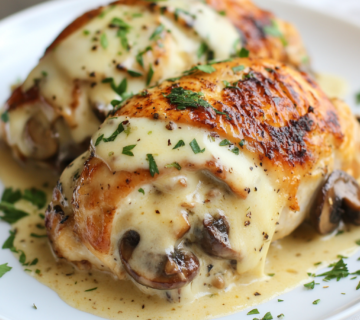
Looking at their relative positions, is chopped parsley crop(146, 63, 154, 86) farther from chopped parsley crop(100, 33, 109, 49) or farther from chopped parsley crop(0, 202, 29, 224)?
chopped parsley crop(0, 202, 29, 224)

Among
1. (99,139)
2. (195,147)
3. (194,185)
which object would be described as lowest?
(194,185)

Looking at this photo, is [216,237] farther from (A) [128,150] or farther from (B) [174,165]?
(A) [128,150]

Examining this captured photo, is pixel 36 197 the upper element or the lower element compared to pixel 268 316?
lower

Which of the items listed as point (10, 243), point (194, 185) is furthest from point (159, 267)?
point (10, 243)

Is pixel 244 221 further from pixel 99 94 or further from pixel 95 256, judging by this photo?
pixel 99 94

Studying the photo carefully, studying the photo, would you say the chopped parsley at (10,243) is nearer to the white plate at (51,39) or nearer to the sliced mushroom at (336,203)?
the white plate at (51,39)

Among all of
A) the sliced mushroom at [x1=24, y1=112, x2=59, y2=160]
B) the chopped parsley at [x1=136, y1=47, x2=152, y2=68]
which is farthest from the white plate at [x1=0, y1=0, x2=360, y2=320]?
the chopped parsley at [x1=136, y1=47, x2=152, y2=68]

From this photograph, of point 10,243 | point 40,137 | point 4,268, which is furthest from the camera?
point 40,137
